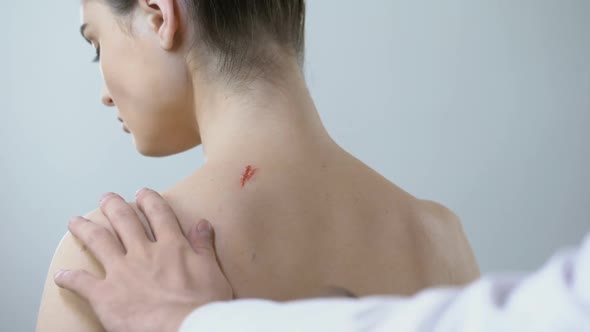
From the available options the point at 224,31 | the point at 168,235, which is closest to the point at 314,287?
the point at 168,235

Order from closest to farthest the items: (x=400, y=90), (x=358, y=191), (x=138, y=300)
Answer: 1. (x=138, y=300)
2. (x=358, y=191)
3. (x=400, y=90)

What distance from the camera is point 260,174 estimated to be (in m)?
0.80

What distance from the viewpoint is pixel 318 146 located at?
33.4 inches

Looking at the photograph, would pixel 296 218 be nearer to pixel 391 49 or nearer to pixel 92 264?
pixel 92 264

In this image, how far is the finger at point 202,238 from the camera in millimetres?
720

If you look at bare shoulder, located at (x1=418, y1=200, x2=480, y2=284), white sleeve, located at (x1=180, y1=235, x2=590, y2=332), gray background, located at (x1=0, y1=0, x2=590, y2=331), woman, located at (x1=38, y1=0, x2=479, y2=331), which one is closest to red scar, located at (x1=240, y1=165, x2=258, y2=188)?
woman, located at (x1=38, y1=0, x2=479, y2=331)

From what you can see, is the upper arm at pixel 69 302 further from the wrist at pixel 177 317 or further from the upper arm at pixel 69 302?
the wrist at pixel 177 317

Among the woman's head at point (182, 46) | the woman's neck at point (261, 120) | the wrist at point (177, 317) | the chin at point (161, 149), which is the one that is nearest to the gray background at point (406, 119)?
the chin at point (161, 149)

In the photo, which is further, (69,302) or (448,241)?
(448,241)

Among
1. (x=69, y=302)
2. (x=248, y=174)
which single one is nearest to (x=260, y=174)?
(x=248, y=174)

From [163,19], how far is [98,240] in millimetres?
312

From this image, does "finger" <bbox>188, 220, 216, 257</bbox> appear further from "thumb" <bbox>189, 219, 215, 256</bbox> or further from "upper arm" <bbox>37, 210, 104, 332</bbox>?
"upper arm" <bbox>37, 210, 104, 332</bbox>

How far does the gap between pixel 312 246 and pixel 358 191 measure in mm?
103

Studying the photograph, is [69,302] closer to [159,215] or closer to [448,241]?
[159,215]
